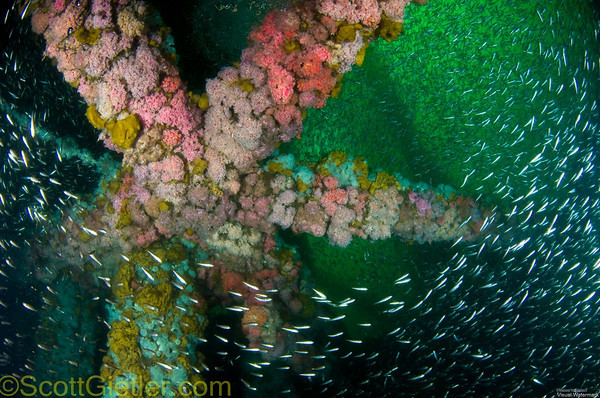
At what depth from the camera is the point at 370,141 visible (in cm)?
1023

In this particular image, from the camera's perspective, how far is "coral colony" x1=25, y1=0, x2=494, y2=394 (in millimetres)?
4938

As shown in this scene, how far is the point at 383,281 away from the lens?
398 inches

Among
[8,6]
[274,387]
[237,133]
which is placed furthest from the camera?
[274,387]

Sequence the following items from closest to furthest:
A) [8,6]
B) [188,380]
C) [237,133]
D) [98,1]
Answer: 1. [98,1]
2. [237,133]
3. [188,380]
4. [8,6]

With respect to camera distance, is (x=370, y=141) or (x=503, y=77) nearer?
(x=370, y=141)

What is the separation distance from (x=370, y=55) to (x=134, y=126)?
8340 mm

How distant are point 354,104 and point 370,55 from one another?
2074 mm

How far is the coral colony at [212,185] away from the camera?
4938 mm

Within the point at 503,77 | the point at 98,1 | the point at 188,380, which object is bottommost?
the point at 188,380

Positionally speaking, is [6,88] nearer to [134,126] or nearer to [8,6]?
[8,6]

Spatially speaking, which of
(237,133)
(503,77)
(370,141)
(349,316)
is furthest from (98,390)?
(503,77)

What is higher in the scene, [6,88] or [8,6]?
[8,6]

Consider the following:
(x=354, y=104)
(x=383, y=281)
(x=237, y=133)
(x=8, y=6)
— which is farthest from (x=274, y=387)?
(x=8, y=6)

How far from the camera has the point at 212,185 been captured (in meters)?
5.93
